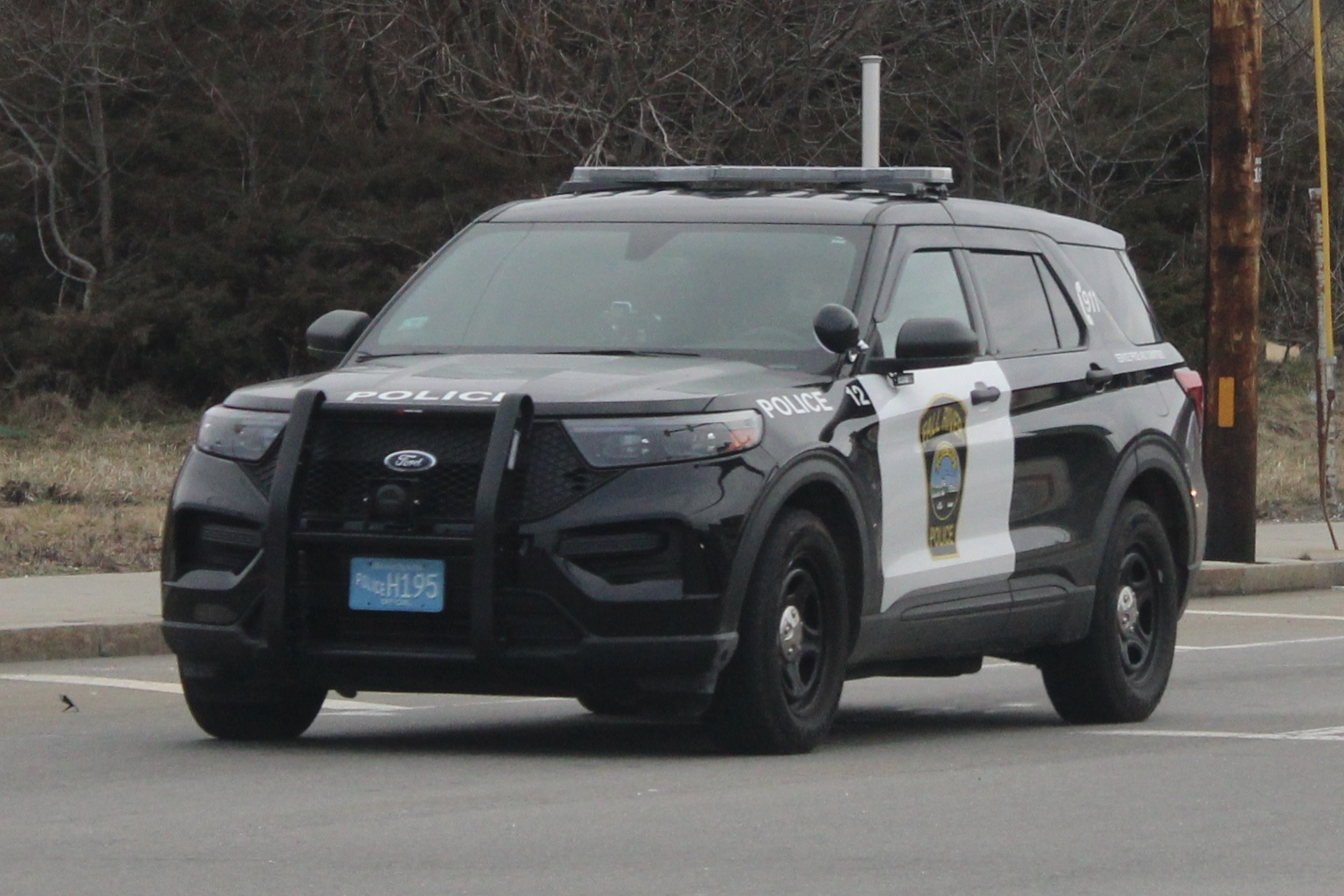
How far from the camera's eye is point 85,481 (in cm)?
2309

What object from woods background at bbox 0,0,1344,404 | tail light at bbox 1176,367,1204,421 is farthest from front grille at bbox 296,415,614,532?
woods background at bbox 0,0,1344,404

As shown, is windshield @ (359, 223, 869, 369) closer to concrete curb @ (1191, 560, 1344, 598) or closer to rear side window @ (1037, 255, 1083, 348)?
rear side window @ (1037, 255, 1083, 348)

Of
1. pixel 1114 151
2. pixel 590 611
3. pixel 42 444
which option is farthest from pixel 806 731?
pixel 1114 151

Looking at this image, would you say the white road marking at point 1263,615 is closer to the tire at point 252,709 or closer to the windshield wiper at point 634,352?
the windshield wiper at point 634,352

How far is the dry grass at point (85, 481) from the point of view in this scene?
57.1ft

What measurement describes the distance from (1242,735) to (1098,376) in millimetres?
1547

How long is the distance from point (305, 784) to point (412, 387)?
4.29 ft

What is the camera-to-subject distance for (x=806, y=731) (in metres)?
8.61

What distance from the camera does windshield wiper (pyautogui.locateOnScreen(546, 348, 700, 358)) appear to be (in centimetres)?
887

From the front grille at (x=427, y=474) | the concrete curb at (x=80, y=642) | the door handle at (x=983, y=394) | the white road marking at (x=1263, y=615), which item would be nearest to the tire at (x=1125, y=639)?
the door handle at (x=983, y=394)

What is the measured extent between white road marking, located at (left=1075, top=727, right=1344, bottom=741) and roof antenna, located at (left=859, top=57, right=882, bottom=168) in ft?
27.9

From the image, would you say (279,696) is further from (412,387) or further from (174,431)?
(174,431)

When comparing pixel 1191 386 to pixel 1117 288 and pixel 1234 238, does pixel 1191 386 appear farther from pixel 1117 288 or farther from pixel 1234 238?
pixel 1234 238

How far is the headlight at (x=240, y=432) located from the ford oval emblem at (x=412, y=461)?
0.41m
